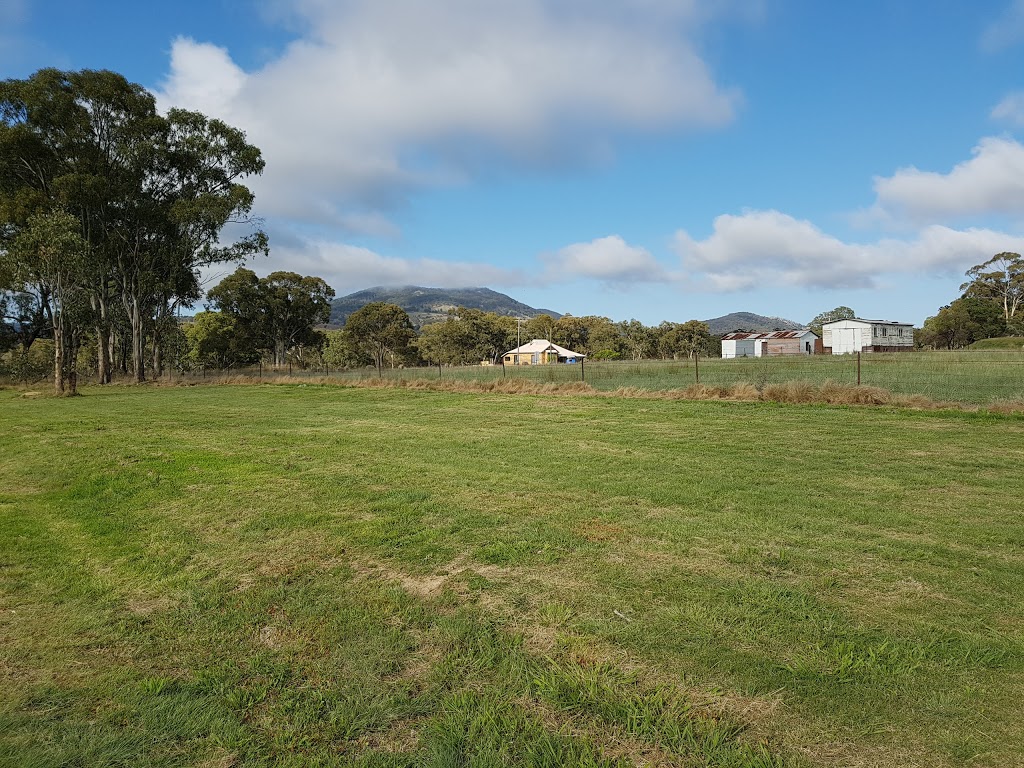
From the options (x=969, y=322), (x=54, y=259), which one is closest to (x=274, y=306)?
(x=54, y=259)

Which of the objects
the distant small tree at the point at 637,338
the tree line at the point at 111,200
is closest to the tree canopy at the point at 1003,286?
the distant small tree at the point at 637,338

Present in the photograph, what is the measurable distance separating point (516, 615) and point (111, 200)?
3728cm

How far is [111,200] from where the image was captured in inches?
1235

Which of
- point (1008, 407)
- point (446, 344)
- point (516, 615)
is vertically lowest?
point (516, 615)

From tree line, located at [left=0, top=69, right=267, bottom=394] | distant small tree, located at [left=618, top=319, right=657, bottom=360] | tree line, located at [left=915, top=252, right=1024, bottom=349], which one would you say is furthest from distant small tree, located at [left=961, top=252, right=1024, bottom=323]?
tree line, located at [left=0, top=69, right=267, bottom=394]

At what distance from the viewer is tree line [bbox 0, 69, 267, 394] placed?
2756cm

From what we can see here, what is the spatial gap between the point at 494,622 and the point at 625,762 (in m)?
1.19

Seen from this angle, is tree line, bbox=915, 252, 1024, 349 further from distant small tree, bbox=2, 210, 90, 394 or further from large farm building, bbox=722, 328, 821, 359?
distant small tree, bbox=2, 210, 90, 394

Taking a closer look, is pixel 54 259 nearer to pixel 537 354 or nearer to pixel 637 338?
pixel 537 354

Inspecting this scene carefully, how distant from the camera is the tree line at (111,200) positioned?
27.6 metres

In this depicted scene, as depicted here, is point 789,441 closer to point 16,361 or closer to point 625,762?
point 625,762

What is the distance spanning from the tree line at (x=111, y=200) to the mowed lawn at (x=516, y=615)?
2369 cm

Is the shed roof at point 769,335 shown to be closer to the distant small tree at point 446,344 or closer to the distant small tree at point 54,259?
the distant small tree at point 446,344

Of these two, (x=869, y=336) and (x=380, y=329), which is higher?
(x=380, y=329)
